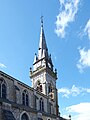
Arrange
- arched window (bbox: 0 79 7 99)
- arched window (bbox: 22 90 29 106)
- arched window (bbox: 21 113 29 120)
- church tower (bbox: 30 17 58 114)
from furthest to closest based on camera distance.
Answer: church tower (bbox: 30 17 58 114)
arched window (bbox: 22 90 29 106)
arched window (bbox: 21 113 29 120)
arched window (bbox: 0 79 7 99)

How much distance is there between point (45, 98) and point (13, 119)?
46.4ft

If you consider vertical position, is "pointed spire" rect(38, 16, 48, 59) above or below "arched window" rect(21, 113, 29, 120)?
above

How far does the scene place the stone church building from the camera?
3281 cm

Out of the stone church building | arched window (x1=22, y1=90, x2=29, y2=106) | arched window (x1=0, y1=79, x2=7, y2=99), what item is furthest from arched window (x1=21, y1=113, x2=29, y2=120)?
arched window (x1=0, y1=79, x2=7, y2=99)

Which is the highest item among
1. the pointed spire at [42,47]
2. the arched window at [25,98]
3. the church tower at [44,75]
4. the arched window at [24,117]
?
the pointed spire at [42,47]

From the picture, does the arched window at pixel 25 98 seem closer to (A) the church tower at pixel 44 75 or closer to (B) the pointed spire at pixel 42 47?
(A) the church tower at pixel 44 75

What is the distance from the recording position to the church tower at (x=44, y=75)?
50.3 meters

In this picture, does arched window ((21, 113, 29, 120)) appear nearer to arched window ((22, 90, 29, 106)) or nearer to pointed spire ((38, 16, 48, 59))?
arched window ((22, 90, 29, 106))

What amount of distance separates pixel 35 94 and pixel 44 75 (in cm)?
1052

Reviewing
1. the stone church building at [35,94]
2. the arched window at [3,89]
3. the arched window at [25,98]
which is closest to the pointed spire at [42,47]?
the stone church building at [35,94]

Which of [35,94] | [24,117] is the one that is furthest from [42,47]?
[24,117]

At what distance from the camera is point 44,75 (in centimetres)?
5088

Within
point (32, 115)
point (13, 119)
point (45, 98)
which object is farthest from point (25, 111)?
point (45, 98)

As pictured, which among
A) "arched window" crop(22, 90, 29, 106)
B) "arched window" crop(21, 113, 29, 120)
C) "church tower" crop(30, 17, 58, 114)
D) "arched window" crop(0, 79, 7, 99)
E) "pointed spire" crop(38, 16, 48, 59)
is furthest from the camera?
"pointed spire" crop(38, 16, 48, 59)
